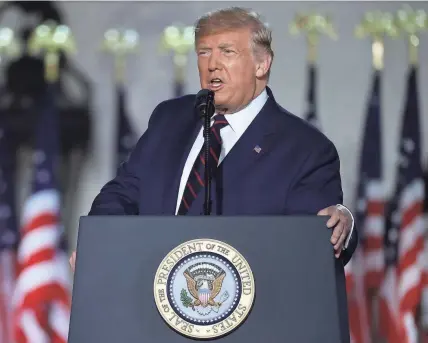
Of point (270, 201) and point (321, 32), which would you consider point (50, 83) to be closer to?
point (321, 32)

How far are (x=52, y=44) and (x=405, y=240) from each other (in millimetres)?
2355

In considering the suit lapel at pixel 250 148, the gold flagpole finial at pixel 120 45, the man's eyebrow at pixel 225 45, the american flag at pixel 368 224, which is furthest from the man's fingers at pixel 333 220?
the gold flagpole finial at pixel 120 45

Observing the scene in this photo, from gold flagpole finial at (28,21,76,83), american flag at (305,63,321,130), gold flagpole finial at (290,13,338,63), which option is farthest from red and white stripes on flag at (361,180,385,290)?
gold flagpole finial at (28,21,76,83)

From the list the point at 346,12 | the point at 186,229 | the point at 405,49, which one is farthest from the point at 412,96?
the point at 186,229

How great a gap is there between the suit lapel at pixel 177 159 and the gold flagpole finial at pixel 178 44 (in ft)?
9.00

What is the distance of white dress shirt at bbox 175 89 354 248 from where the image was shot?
1928 millimetres

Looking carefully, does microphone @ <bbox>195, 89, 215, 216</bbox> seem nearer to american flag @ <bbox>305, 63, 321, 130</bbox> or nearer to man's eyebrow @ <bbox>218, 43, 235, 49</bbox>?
man's eyebrow @ <bbox>218, 43, 235, 49</bbox>

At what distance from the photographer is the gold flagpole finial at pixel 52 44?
4703 millimetres

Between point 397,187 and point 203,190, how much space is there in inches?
123

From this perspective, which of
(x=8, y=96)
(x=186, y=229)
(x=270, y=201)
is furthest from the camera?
(x=8, y=96)

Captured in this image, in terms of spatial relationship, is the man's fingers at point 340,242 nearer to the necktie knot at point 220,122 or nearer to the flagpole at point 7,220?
the necktie knot at point 220,122

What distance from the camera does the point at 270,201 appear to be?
1.84 m

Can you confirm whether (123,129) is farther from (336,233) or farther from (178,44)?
(336,233)

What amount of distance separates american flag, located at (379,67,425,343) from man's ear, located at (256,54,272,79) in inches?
113
